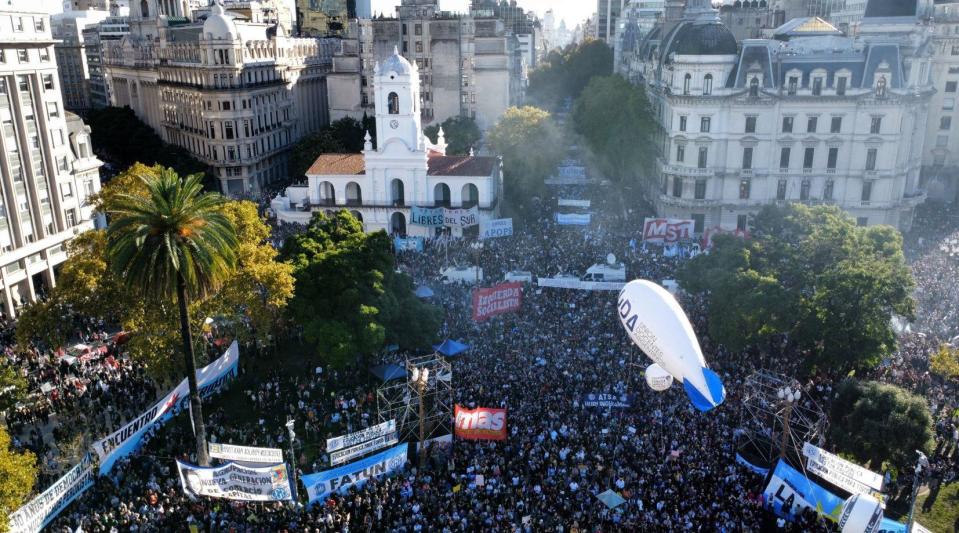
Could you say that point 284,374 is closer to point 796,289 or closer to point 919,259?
point 796,289

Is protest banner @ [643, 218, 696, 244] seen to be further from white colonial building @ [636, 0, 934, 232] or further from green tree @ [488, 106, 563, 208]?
green tree @ [488, 106, 563, 208]

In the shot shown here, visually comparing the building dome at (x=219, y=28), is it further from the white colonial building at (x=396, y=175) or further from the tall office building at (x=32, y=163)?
the tall office building at (x=32, y=163)

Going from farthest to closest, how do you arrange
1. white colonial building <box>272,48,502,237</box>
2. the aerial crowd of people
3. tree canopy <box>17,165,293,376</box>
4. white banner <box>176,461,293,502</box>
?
1. white colonial building <box>272,48,502,237</box>
2. tree canopy <box>17,165,293,376</box>
3. white banner <box>176,461,293,502</box>
4. the aerial crowd of people

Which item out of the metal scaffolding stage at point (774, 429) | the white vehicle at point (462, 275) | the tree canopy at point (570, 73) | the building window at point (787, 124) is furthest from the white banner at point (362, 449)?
the tree canopy at point (570, 73)

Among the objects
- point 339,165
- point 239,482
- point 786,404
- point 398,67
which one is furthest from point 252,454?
point 398,67

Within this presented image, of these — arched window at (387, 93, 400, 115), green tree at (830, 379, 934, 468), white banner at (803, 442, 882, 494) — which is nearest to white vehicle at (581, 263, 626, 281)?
green tree at (830, 379, 934, 468)

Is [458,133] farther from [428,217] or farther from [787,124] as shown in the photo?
[787,124]

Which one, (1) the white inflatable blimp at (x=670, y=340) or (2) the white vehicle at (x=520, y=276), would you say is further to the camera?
(2) the white vehicle at (x=520, y=276)
